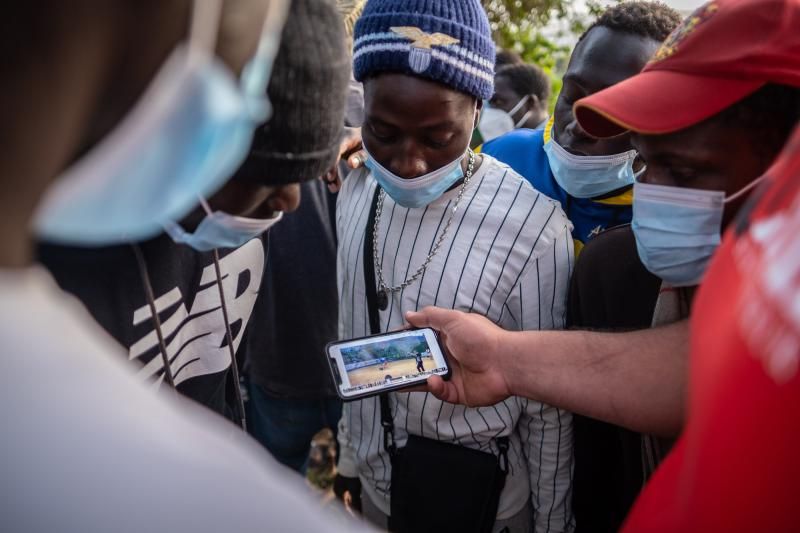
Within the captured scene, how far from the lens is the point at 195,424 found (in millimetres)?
655

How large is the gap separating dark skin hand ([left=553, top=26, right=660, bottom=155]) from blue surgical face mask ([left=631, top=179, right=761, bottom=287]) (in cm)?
84

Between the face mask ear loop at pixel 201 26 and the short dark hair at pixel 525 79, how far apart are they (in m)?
5.46

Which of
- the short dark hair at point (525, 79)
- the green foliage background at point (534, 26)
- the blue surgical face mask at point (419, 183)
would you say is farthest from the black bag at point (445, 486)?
the green foliage background at point (534, 26)

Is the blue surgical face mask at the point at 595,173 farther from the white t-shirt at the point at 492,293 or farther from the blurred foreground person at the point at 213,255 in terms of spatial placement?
the blurred foreground person at the point at 213,255

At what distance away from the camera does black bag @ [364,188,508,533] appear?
190 cm

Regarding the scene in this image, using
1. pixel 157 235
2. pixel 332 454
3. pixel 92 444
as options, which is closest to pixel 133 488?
pixel 92 444

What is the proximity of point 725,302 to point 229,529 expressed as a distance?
2.09ft

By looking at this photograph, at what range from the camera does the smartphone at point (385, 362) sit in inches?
68.8

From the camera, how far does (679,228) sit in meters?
1.53

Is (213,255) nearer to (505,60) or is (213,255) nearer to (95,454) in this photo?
(95,454)

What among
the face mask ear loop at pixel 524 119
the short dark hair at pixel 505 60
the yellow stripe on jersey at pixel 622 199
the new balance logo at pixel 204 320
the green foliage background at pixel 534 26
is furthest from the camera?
the green foliage background at pixel 534 26

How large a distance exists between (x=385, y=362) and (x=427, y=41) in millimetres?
1071

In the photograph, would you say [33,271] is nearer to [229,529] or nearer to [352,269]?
[229,529]

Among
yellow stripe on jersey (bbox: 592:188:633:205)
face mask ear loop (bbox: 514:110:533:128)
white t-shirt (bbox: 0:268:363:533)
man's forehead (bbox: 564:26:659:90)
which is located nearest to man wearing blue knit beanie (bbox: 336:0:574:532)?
yellow stripe on jersey (bbox: 592:188:633:205)
